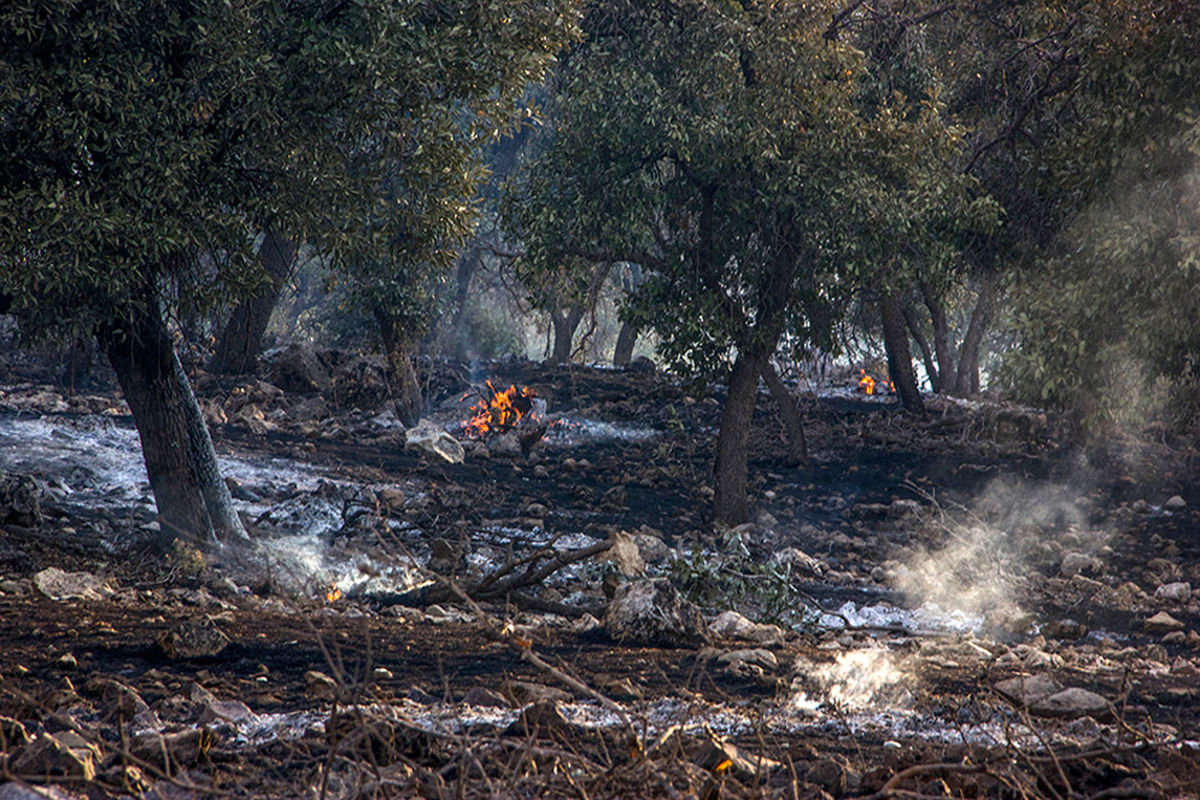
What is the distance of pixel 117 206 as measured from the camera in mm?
6527

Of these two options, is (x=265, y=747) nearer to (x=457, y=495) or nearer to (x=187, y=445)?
(x=187, y=445)

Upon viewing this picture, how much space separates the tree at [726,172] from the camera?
393 inches

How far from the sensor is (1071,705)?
4391 millimetres

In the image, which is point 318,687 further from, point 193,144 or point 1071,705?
point 193,144

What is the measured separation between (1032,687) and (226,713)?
3737 mm

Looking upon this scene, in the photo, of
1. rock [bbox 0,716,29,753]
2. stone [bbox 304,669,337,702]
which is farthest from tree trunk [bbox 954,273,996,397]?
rock [bbox 0,716,29,753]

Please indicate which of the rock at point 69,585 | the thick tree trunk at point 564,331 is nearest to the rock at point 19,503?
the rock at point 69,585

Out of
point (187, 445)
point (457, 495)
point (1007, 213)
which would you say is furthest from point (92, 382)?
point (1007, 213)

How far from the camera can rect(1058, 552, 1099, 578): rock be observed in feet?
32.9

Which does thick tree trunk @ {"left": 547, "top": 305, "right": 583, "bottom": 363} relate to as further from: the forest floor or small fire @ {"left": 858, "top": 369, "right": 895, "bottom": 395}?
the forest floor

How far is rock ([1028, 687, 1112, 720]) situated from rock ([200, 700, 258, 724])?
11.5 feet

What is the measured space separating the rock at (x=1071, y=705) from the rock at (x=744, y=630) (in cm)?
196

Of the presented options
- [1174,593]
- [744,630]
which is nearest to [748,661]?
[744,630]

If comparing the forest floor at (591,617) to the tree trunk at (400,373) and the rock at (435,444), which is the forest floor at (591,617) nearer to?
the rock at (435,444)
